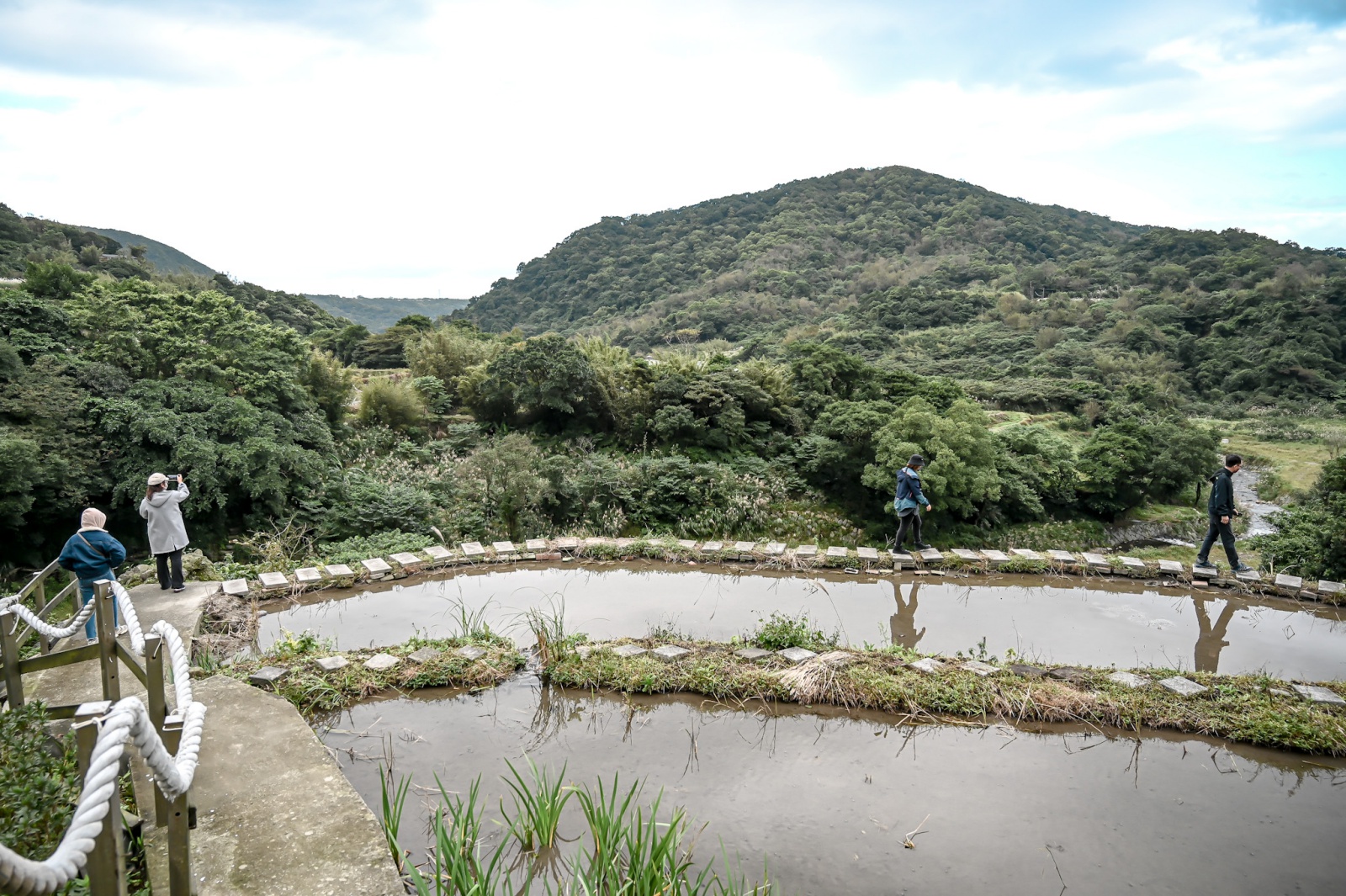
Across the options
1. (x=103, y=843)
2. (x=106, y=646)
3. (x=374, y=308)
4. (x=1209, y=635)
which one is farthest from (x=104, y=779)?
(x=374, y=308)

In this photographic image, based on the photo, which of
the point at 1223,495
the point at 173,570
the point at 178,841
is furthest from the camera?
the point at 1223,495

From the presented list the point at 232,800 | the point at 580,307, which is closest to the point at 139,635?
the point at 232,800

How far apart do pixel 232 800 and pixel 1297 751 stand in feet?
17.9

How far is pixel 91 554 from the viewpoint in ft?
15.4

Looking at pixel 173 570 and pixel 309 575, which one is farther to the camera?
pixel 309 575

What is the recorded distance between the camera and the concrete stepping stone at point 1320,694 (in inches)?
175

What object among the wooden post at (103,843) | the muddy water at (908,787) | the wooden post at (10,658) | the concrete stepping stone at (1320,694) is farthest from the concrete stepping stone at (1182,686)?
the wooden post at (10,658)

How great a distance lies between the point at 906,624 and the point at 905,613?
251 mm

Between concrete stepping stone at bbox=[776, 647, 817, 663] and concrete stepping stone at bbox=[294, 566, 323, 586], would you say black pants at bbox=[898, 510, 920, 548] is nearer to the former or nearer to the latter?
concrete stepping stone at bbox=[776, 647, 817, 663]

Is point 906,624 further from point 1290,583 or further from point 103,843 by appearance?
point 103,843

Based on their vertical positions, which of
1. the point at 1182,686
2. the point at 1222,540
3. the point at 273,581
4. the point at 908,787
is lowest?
the point at 908,787

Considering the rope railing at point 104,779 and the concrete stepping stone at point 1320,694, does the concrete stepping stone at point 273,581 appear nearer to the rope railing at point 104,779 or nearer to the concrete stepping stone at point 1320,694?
the rope railing at point 104,779

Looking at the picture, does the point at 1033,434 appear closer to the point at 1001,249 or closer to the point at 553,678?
the point at 553,678

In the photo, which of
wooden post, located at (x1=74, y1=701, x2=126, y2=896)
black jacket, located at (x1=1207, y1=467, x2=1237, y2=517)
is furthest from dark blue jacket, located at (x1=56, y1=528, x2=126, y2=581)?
black jacket, located at (x1=1207, y1=467, x2=1237, y2=517)
